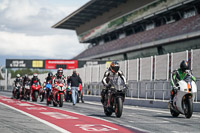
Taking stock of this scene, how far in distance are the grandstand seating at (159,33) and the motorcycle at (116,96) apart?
1104 inches

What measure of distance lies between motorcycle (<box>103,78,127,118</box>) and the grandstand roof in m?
48.5

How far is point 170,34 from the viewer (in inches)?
1727

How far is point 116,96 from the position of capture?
437 inches

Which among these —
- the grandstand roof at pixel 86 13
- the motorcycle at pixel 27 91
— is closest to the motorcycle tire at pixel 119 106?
A: the motorcycle at pixel 27 91

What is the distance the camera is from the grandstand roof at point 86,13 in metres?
61.3

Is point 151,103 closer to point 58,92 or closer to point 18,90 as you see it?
point 58,92

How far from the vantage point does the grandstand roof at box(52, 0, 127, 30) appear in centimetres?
6134

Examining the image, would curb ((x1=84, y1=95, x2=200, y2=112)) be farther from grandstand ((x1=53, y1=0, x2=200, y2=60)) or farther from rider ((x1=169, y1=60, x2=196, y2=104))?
grandstand ((x1=53, y1=0, x2=200, y2=60))

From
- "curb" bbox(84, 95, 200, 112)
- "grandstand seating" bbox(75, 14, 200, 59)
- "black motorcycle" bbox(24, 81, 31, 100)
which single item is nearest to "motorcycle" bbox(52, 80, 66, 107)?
"curb" bbox(84, 95, 200, 112)

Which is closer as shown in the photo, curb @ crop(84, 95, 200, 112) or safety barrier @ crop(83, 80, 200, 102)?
curb @ crop(84, 95, 200, 112)

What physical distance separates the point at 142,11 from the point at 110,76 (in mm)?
42597

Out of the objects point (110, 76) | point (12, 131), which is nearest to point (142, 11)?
point (110, 76)

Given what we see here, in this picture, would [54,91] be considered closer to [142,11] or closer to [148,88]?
[148,88]

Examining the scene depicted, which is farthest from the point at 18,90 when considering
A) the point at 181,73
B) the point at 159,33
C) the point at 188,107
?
the point at 159,33
